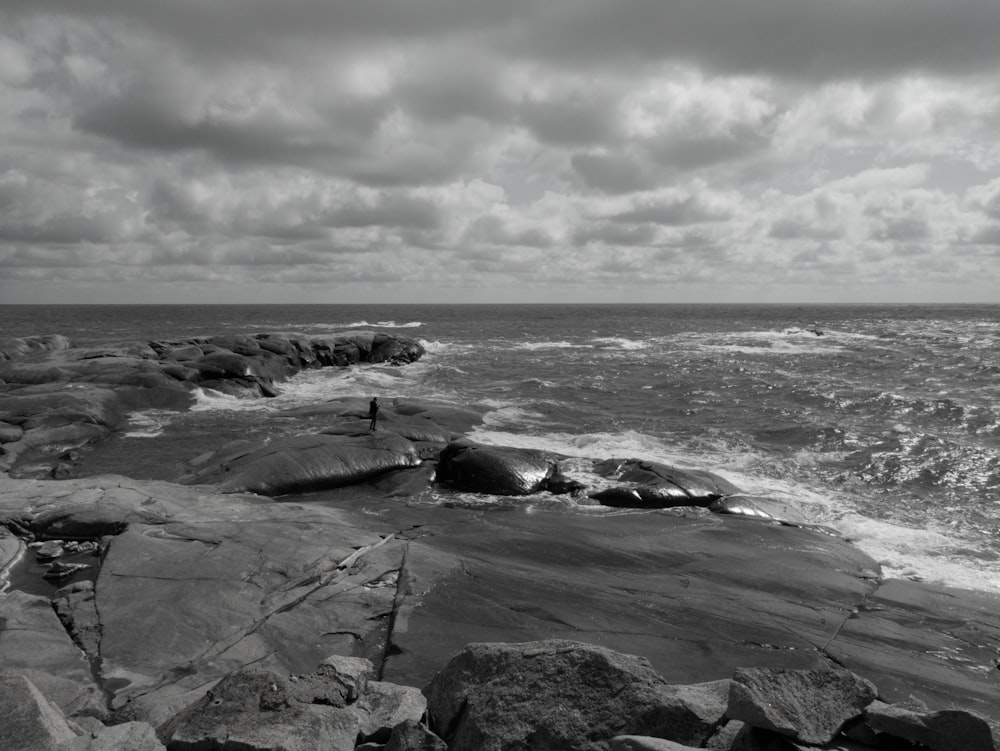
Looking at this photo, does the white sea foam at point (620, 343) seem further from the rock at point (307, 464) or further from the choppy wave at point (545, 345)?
the rock at point (307, 464)

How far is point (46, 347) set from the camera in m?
38.4

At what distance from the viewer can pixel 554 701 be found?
4.62m

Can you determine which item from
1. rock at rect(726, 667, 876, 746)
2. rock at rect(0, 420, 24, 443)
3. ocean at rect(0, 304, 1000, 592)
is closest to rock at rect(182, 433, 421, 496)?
ocean at rect(0, 304, 1000, 592)

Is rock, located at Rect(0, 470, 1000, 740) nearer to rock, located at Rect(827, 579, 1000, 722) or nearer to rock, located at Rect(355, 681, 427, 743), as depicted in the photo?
rock, located at Rect(827, 579, 1000, 722)

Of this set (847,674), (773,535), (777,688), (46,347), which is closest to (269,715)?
(777,688)

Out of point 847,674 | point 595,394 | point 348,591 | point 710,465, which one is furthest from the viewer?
point 595,394

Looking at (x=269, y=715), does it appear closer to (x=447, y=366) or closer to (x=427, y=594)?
(x=427, y=594)

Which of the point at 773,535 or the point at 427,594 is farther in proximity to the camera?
the point at 773,535

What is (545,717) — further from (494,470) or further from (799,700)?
(494,470)

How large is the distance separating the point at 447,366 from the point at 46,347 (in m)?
23.9

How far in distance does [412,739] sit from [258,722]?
1059 mm

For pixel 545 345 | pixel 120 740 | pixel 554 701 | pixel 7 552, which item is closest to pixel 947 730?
pixel 554 701

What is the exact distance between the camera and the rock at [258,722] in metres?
4.20

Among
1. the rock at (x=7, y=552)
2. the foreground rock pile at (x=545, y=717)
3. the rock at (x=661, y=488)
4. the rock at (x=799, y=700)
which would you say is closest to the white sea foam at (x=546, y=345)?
the rock at (x=661, y=488)
